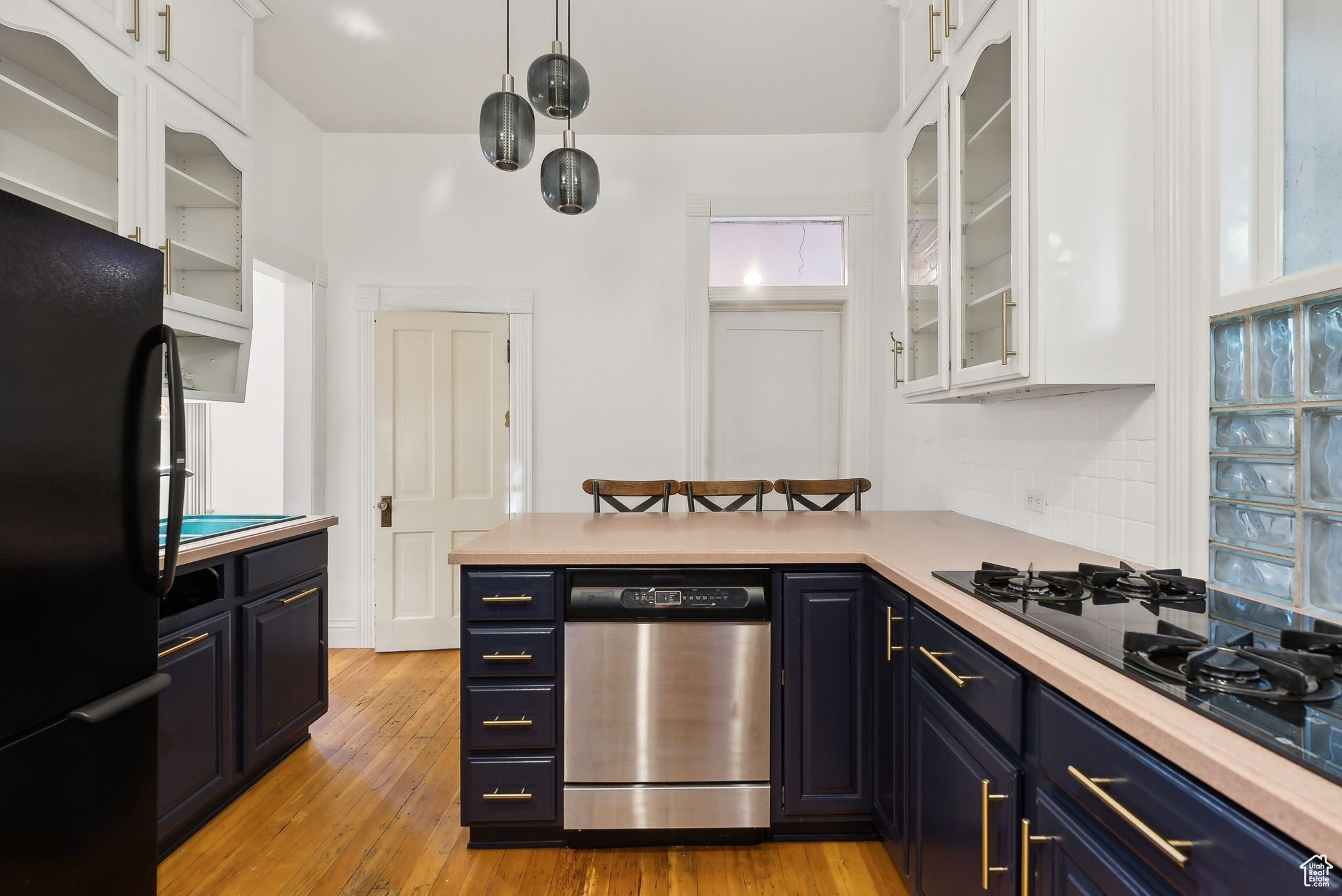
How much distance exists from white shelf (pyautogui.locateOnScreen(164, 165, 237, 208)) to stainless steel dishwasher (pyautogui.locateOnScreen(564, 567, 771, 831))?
2.02 meters

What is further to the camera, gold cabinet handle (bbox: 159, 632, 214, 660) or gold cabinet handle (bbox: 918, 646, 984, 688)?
gold cabinet handle (bbox: 159, 632, 214, 660)

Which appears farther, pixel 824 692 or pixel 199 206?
pixel 199 206

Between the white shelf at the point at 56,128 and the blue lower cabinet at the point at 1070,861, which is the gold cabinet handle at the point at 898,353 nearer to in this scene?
the blue lower cabinet at the point at 1070,861

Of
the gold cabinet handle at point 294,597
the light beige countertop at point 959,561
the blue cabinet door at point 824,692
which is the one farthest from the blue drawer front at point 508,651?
the gold cabinet handle at point 294,597

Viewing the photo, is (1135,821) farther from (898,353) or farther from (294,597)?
(294,597)

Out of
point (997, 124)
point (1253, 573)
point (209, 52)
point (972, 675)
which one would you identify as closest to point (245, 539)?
point (209, 52)

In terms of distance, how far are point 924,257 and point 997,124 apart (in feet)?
1.79

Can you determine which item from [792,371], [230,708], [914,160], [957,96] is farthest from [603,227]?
[230,708]

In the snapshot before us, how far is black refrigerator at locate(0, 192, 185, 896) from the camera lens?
95cm

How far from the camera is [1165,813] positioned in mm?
737

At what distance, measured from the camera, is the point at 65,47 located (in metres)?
1.79

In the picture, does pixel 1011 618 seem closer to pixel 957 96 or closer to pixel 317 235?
pixel 957 96

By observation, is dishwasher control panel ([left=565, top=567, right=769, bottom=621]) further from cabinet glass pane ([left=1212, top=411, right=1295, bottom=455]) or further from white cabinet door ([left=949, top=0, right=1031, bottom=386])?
cabinet glass pane ([left=1212, top=411, right=1295, bottom=455])

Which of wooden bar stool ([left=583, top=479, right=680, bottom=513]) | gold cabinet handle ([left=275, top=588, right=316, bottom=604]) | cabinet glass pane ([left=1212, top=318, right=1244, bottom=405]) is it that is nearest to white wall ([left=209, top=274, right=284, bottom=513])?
gold cabinet handle ([left=275, top=588, right=316, bottom=604])
